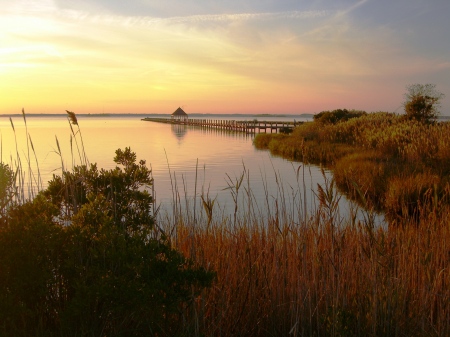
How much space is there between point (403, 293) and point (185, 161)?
21775 mm

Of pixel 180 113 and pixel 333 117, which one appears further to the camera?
pixel 180 113

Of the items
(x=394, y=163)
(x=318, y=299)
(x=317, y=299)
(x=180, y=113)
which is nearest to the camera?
(x=317, y=299)

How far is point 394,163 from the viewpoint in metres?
14.2

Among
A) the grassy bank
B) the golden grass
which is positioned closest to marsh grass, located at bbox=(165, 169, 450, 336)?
the golden grass

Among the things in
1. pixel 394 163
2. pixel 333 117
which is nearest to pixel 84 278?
pixel 394 163

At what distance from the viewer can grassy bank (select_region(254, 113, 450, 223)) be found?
32.5 feet

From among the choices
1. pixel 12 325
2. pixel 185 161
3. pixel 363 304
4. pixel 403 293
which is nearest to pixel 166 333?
pixel 12 325

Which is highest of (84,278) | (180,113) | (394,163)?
(180,113)

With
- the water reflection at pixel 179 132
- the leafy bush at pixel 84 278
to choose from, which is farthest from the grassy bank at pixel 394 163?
the water reflection at pixel 179 132

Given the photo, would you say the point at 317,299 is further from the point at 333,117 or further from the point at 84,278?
the point at 333,117

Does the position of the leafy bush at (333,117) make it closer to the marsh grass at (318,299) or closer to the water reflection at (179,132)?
the water reflection at (179,132)

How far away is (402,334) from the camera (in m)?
3.23

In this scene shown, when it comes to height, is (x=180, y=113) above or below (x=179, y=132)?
above

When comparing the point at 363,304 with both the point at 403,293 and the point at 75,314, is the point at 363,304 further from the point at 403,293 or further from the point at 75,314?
the point at 75,314
